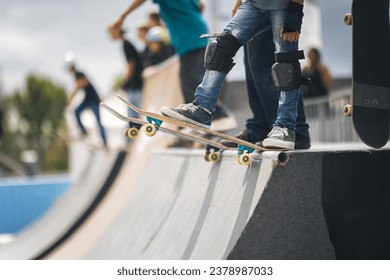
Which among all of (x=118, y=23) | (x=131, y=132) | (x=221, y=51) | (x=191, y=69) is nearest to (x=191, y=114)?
(x=221, y=51)

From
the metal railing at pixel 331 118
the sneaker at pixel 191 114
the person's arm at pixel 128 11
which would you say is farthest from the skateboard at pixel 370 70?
the metal railing at pixel 331 118

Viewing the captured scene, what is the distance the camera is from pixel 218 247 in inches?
137

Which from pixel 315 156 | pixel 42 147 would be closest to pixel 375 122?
pixel 315 156

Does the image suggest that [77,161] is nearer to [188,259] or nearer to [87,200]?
[87,200]

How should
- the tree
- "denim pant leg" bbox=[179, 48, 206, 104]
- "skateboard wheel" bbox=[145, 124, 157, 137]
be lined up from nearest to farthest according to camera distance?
1. "skateboard wheel" bbox=[145, 124, 157, 137]
2. "denim pant leg" bbox=[179, 48, 206, 104]
3. the tree

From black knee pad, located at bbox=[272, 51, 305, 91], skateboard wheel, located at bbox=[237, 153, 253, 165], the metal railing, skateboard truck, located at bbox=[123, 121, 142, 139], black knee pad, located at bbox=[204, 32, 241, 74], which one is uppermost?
black knee pad, located at bbox=[204, 32, 241, 74]

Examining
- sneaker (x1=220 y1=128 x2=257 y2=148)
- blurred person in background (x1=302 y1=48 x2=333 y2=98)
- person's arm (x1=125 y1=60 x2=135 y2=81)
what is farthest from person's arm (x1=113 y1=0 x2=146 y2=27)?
person's arm (x1=125 y1=60 x2=135 y2=81)

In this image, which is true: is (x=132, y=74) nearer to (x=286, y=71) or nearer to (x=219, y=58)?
(x=219, y=58)

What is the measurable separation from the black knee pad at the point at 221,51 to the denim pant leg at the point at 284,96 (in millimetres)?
251

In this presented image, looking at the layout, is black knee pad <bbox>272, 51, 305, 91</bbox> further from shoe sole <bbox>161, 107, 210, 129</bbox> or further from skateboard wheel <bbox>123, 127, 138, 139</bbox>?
skateboard wheel <bbox>123, 127, 138, 139</bbox>

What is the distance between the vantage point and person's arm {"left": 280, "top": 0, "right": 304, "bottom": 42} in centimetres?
346

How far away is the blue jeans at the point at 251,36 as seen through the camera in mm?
3571

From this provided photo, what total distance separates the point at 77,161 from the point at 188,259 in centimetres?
1986

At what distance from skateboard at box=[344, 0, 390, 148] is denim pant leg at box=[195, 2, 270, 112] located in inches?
20.9
